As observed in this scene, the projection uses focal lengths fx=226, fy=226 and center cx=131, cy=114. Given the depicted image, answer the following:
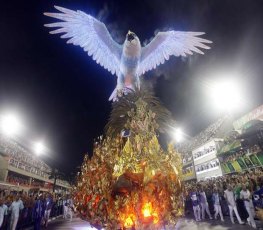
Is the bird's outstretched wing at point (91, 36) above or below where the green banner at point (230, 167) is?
below

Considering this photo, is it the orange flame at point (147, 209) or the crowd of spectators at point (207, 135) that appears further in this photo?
the crowd of spectators at point (207, 135)

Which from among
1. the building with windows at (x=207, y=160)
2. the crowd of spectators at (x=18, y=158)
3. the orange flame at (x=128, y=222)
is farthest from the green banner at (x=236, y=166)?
the crowd of spectators at (x=18, y=158)

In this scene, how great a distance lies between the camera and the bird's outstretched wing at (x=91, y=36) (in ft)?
20.0

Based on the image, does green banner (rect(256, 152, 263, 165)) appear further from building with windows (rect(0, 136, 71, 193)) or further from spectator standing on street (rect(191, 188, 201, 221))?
building with windows (rect(0, 136, 71, 193))

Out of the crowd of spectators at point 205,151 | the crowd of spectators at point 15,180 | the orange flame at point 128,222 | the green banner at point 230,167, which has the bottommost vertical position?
the orange flame at point 128,222

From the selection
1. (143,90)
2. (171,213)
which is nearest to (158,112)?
(143,90)

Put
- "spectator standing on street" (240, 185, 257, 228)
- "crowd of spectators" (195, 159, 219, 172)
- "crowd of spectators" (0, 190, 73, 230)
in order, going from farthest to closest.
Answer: "crowd of spectators" (195, 159, 219, 172) < "crowd of spectators" (0, 190, 73, 230) < "spectator standing on street" (240, 185, 257, 228)

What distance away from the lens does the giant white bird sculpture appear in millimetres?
6043

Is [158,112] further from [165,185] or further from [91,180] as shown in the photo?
[91,180]

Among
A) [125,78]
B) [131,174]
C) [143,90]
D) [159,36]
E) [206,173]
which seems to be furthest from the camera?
[206,173]

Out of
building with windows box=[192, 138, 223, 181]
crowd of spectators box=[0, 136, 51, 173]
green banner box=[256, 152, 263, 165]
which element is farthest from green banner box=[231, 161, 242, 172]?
crowd of spectators box=[0, 136, 51, 173]

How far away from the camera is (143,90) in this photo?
3928 mm

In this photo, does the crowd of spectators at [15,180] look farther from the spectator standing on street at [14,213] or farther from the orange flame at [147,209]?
the orange flame at [147,209]

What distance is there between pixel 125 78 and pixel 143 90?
2.37 m
